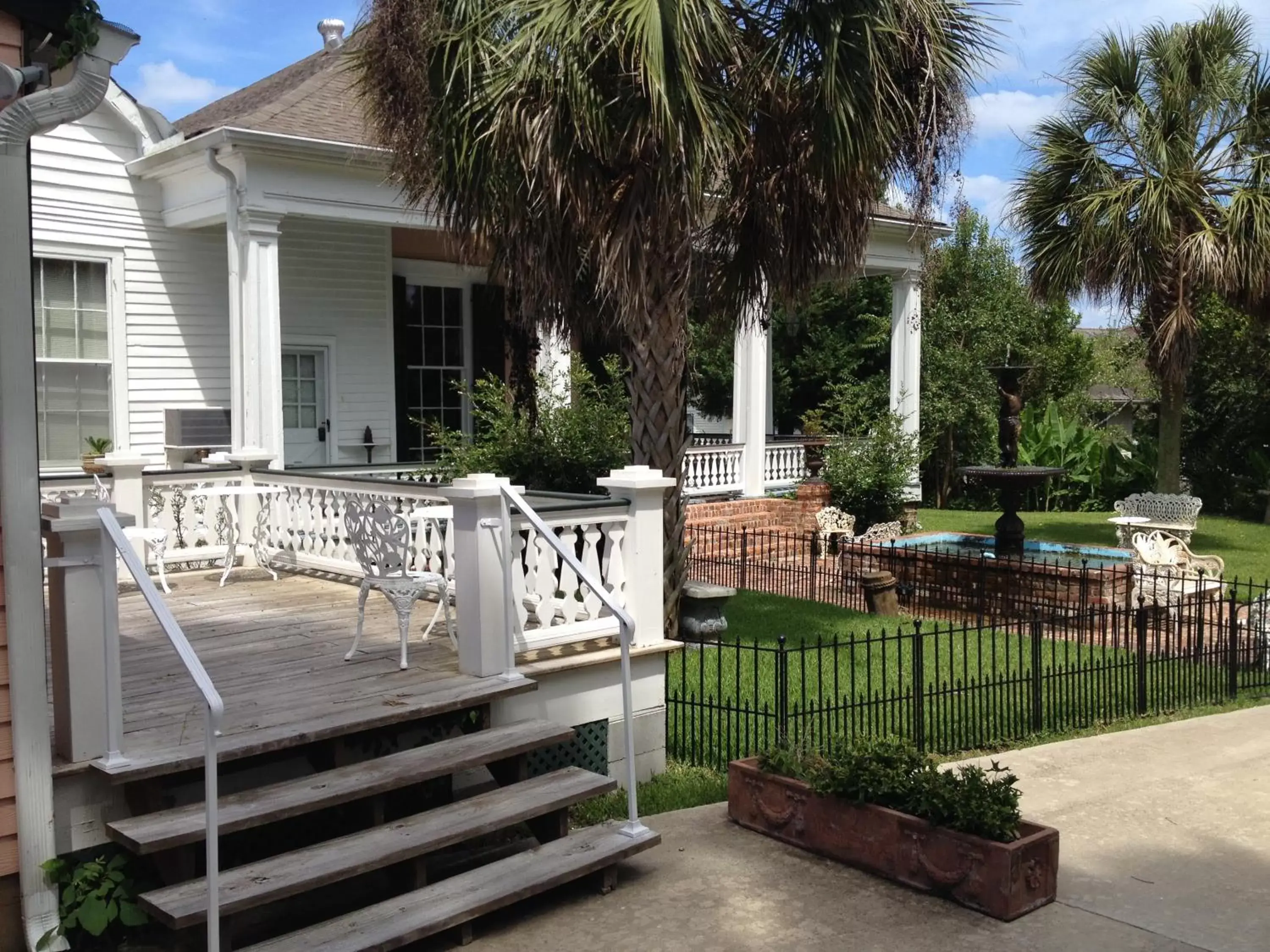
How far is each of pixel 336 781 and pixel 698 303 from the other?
20.6ft

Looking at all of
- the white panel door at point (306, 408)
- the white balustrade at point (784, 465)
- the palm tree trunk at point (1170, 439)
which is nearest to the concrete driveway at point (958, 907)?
the white panel door at point (306, 408)

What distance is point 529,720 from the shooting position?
251 inches

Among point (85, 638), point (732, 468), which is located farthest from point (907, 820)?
point (732, 468)

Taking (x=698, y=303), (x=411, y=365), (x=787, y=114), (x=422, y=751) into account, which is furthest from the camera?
(x=411, y=365)

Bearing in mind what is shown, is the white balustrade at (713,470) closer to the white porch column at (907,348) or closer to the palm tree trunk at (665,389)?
the white porch column at (907,348)

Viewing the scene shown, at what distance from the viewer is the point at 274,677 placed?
21.1ft

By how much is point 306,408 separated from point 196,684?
10.7m

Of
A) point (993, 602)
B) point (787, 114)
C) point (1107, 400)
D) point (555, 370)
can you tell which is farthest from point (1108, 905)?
Answer: point (1107, 400)

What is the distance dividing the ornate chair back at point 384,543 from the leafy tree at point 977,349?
17.3 metres

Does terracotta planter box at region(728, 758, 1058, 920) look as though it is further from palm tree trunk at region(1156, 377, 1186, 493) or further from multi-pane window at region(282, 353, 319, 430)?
palm tree trunk at region(1156, 377, 1186, 493)

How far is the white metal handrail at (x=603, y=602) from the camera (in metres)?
5.78

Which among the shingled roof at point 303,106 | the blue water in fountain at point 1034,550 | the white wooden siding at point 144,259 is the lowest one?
the blue water in fountain at point 1034,550

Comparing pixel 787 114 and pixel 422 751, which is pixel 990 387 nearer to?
pixel 787 114

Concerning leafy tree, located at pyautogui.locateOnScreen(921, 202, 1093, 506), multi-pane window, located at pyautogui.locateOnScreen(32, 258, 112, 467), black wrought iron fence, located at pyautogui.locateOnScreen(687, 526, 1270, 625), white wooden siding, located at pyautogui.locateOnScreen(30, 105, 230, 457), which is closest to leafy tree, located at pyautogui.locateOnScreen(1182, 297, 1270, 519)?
leafy tree, located at pyautogui.locateOnScreen(921, 202, 1093, 506)
